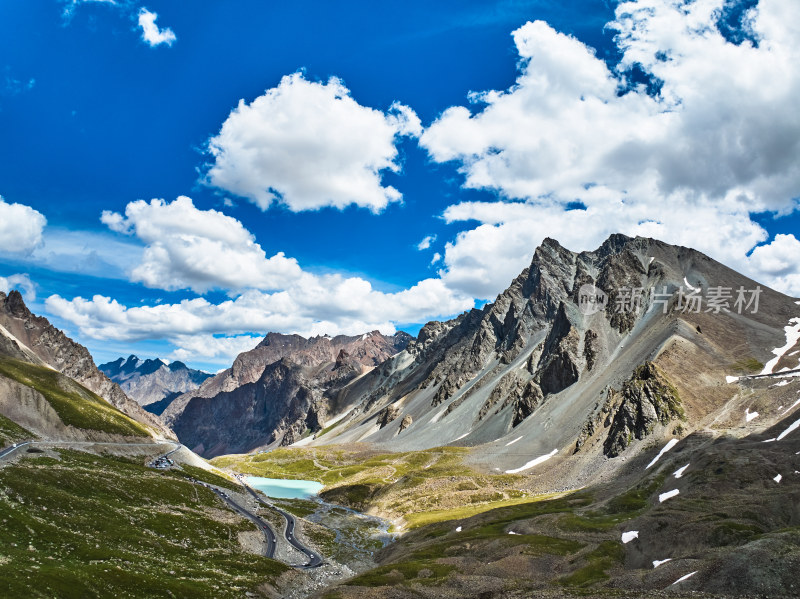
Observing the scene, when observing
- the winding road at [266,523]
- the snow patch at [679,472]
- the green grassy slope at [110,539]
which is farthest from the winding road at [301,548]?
the snow patch at [679,472]

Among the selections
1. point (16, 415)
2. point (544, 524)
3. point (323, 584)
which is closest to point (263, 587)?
point (323, 584)

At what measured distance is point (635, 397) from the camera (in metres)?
151

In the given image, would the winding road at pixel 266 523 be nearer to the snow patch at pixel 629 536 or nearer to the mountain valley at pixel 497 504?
the mountain valley at pixel 497 504

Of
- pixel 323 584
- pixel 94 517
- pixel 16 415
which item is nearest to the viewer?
pixel 94 517

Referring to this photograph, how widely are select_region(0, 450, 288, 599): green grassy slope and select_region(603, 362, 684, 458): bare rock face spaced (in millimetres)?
106878

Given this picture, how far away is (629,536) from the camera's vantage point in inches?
2741

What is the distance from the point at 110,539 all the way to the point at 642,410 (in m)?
136

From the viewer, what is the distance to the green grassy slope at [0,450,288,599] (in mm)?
42031

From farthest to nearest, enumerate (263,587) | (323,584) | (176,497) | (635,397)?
(635,397), (176,497), (323,584), (263,587)

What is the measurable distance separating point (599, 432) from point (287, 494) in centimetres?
10935

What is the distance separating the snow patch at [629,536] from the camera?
68.6 m

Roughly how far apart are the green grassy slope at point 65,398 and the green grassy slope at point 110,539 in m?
45.9

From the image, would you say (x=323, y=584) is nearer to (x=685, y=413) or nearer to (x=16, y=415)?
(x=16, y=415)

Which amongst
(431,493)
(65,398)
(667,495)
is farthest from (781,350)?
(65,398)
